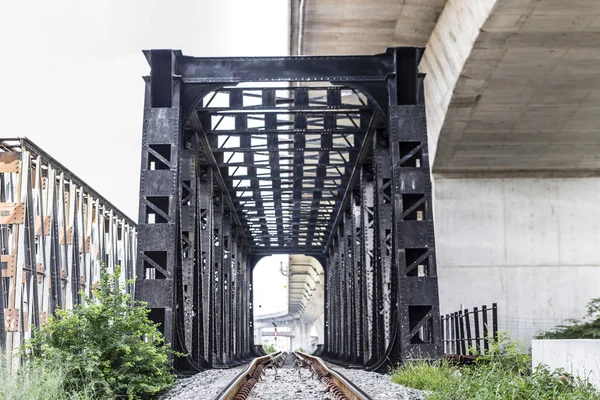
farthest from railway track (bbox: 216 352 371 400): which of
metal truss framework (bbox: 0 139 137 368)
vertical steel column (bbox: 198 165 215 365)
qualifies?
vertical steel column (bbox: 198 165 215 365)

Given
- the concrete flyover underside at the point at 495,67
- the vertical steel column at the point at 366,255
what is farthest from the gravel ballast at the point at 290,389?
the concrete flyover underside at the point at 495,67

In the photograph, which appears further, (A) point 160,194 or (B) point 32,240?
(B) point 32,240

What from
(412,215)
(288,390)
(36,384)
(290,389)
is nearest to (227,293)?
(412,215)

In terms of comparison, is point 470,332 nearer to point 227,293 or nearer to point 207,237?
point 207,237

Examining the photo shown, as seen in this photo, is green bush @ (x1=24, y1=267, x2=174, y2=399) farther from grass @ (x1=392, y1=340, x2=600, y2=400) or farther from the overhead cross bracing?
the overhead cross bracing

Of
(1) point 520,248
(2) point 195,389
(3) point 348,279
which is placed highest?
(1) point 520,248

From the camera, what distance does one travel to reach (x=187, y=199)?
2167cm

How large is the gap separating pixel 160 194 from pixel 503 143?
1440cm

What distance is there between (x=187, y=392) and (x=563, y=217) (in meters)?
20.4

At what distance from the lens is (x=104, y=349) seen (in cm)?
1191

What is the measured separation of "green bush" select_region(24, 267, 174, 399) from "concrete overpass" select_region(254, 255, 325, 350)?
187ft

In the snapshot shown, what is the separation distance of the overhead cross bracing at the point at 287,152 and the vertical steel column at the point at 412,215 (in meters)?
2.56

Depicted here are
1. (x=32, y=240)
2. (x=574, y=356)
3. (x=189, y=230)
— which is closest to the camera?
(x=574, y=356)

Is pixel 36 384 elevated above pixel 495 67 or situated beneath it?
situated beneath
